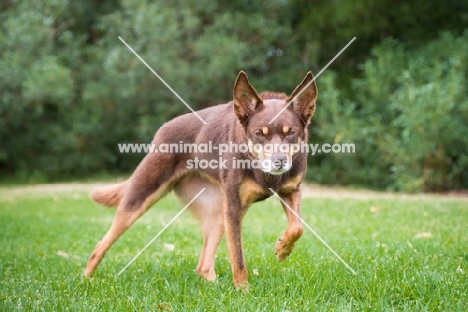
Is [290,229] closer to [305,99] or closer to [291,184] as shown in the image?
[291,184]

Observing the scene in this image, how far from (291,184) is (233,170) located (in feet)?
1.64

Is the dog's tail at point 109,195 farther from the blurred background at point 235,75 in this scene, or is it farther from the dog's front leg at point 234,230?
the blurred background at point 235,75

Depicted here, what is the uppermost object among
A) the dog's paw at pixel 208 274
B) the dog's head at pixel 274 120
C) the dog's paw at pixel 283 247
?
the dog's head at pixel 274 120

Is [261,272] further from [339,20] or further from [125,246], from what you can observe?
[339,20]

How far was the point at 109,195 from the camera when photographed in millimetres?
6156

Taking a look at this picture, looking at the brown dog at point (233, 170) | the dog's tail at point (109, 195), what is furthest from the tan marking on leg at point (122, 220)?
the dog's tail at point (109, 195)

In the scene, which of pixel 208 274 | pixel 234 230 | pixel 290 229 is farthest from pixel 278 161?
pixel 208 274

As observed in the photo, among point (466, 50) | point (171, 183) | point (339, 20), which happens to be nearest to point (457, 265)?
point (171, 183)

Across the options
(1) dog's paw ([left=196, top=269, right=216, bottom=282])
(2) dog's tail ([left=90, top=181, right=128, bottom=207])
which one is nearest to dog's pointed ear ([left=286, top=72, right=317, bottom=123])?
(1) dog's paw ([left=196, top=269, right=216, bottom=282])

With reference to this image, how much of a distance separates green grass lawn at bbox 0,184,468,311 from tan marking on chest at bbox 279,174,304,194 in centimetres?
69

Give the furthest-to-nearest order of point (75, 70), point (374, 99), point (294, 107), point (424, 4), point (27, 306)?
point (75, 70), point (424, 4), point (374, 99), point (294, 107), point (27, 306)

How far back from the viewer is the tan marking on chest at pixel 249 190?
4.85 metres

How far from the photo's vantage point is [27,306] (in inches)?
174

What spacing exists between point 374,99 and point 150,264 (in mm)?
10374
